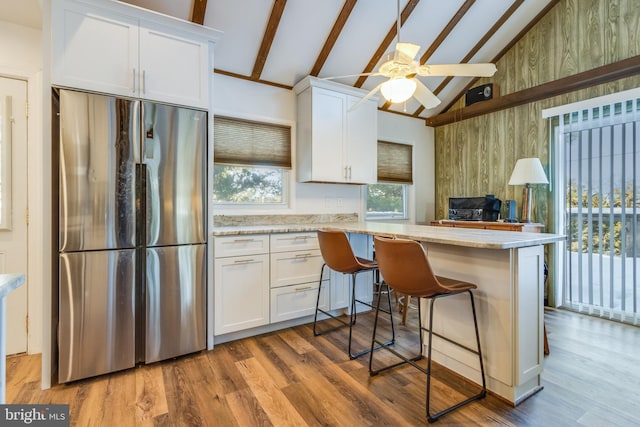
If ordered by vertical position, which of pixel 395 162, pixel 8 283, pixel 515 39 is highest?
pixel 515 39

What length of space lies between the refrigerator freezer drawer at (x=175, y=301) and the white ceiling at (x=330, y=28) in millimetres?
1913

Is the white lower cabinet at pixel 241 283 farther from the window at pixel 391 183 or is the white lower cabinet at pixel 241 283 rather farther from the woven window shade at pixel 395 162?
the woven window shade at pixel 395 162

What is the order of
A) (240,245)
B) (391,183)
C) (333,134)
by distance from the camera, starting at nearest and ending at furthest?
(240,245) → (333,134) → (391,183)

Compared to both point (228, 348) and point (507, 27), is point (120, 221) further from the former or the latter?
point (507, 27)

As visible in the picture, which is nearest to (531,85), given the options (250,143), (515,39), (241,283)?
(515,39)

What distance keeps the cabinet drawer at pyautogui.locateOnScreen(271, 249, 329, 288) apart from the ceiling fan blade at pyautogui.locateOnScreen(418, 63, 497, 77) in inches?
69.7

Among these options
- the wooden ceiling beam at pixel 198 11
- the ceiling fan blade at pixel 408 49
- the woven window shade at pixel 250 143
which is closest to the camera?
the ceiling fan blade at pixel 408 49

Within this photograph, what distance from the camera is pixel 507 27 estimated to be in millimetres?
3711

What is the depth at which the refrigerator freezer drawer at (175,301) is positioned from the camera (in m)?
2.25

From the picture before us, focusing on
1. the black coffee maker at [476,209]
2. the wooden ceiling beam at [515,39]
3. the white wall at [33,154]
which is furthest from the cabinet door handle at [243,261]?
the wooden ceiling beam at [515,39]

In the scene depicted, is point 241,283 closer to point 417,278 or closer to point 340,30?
point 417,278

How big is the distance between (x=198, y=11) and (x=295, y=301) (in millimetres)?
2610

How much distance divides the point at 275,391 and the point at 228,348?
2.52ft

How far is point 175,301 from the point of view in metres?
2.33
